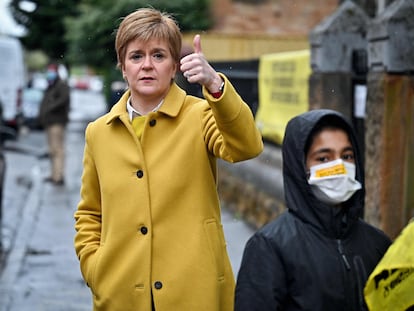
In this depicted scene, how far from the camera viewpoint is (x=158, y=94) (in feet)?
10.5

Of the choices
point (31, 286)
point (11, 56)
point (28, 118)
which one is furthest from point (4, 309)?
point (28, 118)

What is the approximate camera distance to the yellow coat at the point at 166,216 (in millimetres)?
3143

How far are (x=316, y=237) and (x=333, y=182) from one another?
0.20 meters

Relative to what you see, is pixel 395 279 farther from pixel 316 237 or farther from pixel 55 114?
pixel 55 114

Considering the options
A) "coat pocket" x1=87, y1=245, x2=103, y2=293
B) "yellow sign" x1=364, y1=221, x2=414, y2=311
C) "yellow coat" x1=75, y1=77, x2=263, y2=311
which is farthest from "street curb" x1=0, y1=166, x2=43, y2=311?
"yellow sign" x1=364, y1=221, x2=414, y2=311

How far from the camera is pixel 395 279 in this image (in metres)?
2.61

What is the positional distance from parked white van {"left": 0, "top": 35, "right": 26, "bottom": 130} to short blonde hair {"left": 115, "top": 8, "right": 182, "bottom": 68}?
2073 centimetres

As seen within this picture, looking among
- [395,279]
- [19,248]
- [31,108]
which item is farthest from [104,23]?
[395,279]

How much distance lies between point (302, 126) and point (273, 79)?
712 cm

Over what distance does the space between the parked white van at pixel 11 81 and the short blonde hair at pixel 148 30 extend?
2073 cm

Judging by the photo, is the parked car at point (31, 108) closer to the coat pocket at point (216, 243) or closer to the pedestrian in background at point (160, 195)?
the pedestrian in background at point (160, 195)

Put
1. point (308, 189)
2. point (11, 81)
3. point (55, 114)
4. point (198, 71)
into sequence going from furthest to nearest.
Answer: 1. point (11, 81)
2. point (55, 114)
3. point (308, 189)
4. point (198, 71)

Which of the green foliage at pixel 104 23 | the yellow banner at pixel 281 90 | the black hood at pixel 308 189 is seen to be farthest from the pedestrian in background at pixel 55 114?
the black hood at pixel 308 189

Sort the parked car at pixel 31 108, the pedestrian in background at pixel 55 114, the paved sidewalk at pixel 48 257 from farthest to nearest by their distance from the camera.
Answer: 1. the parked car at pixel 31 108
2. the pedestrian in background at pixel 55 114
3. the paved sidewalk at pixel 48 257
